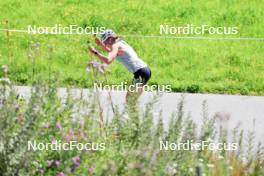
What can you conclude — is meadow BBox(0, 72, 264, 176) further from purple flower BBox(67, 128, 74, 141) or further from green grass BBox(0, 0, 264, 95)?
green grass BBox(0, 0, 264, 95)

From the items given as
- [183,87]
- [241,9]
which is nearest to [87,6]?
[241,9]

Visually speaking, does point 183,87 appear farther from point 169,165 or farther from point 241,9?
point 169,165

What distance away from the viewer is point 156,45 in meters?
12.9

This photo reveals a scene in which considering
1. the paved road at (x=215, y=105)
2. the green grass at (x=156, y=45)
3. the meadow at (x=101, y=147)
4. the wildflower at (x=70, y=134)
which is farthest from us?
the green grass at (x=156, y=45)

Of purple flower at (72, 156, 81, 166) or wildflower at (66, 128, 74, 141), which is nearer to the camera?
purple flower at (72, 156, 81, 166)

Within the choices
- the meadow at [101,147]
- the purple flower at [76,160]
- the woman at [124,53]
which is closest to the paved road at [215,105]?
the woman at [124,53]

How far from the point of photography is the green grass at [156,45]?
454 inches

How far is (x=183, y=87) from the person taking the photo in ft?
36.6

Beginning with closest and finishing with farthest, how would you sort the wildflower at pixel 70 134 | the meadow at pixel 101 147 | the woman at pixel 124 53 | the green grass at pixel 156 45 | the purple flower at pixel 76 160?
1. the meadow at pixel 101 147
2. the purple flower at pixel 76 160
3. the wildflower at pixel 70 134
4. the woman at pixel 124 53
5. the green grass at pixel 156 45

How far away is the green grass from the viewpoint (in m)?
11.5

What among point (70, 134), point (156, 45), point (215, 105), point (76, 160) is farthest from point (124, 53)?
point (76, 160)

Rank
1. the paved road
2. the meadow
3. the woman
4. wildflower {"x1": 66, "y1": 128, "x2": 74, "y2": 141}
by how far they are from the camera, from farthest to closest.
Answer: the paved road → the woman → wildflower {"x1": 66, "y1": 128, "x2": 74, "y2": 141} → the meadow

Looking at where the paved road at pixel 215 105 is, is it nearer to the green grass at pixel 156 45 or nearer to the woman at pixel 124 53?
the green grass at pixel 156 45

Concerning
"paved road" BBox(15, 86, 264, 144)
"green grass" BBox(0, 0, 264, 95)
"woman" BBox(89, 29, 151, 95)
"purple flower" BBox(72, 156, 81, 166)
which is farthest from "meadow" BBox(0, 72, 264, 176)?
"green grass" BBox(0, 0, 264, 95)
